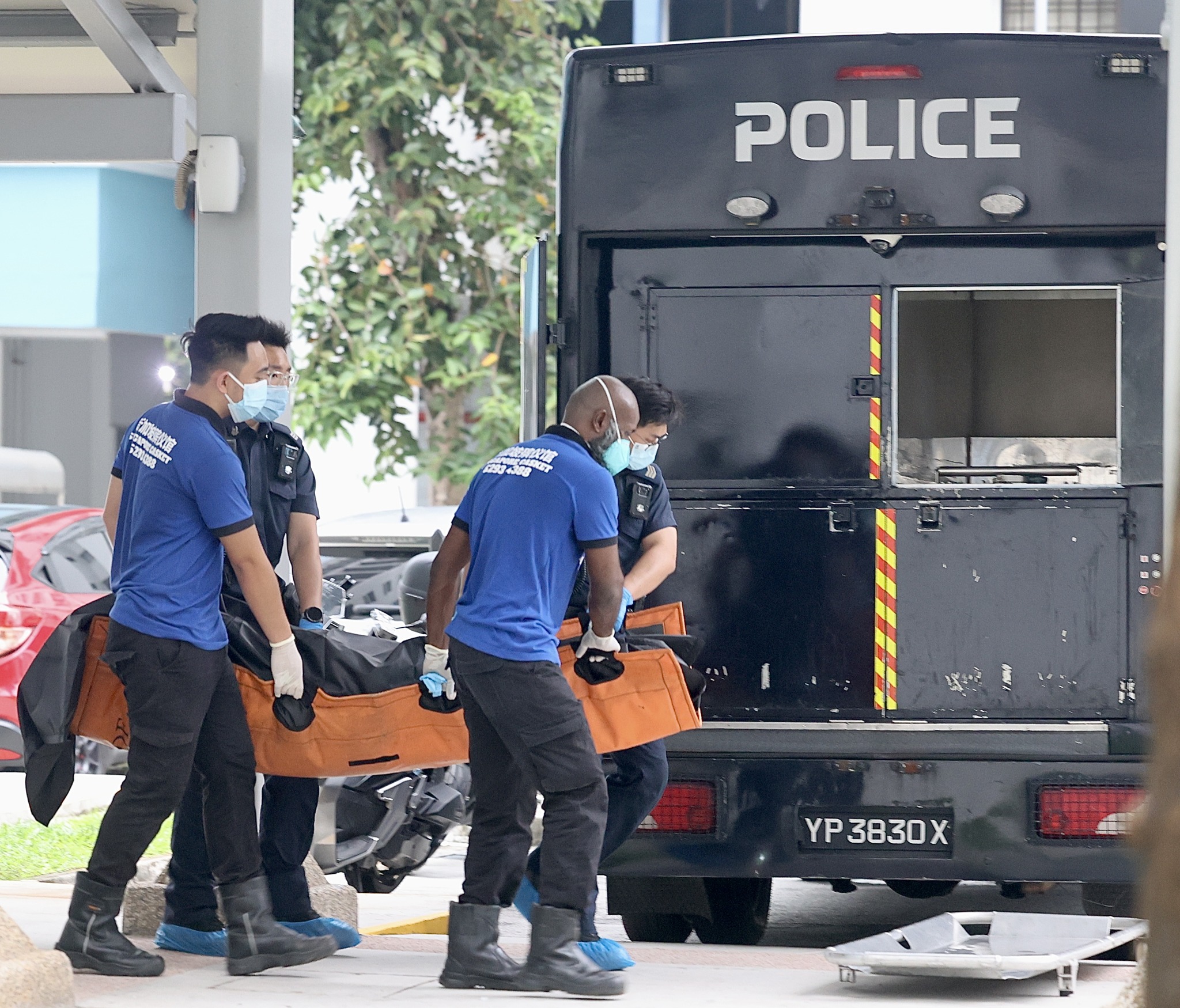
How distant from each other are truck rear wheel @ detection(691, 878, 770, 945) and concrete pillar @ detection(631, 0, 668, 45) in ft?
43.9

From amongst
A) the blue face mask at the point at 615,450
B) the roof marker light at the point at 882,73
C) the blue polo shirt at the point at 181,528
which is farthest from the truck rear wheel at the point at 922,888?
the blue polo shirt at the point at 181,528

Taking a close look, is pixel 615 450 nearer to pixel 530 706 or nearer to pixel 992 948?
pixel 530 706

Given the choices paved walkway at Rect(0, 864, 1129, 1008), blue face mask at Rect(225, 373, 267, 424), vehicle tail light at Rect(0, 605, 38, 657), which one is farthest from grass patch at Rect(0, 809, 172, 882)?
blue face mask at Rect(225, 373, 267, 424)

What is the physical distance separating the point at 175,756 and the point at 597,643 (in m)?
1.26

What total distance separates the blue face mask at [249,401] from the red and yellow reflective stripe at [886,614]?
217 cm

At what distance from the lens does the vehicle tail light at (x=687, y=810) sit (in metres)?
6.53

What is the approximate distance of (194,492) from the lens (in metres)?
5.48

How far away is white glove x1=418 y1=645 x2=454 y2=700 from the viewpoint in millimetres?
5832

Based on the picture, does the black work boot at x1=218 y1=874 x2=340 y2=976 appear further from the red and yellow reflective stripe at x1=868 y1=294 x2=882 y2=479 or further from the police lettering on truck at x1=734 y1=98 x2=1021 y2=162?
the police lettering on truck at x1=734 y1=98 x2=1021 y2=162

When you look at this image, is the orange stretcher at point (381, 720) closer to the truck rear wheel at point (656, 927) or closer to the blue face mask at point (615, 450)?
the blue face mask at point (615, 450)

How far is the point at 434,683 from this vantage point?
19.2 ft

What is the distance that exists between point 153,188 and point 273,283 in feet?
4.75

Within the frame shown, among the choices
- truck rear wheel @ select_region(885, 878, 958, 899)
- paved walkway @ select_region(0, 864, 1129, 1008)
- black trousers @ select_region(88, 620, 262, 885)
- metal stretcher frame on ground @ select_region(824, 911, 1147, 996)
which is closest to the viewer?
paved walkway @ select_region(0, 864, 1129, 1008)

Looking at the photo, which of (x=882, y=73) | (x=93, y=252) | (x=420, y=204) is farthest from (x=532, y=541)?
(x=93, y=252)
